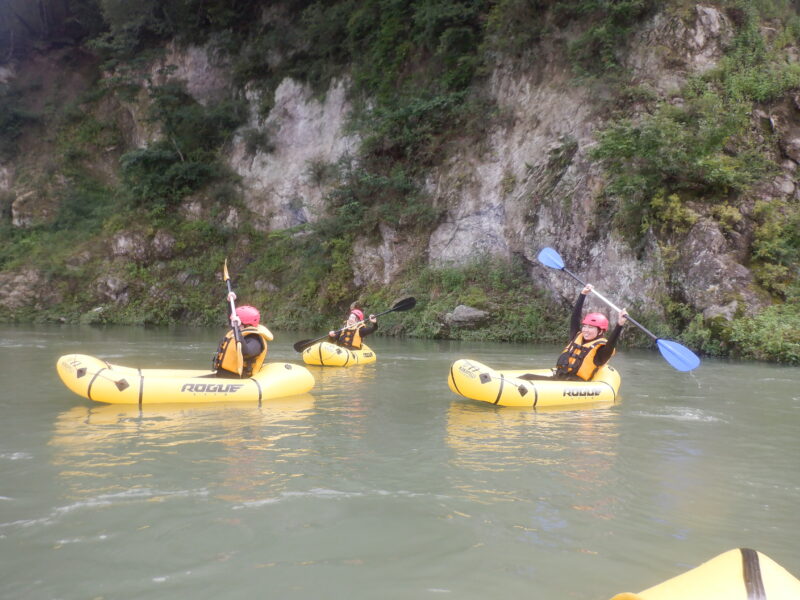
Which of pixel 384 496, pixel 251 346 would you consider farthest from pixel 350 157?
pixel 384 496

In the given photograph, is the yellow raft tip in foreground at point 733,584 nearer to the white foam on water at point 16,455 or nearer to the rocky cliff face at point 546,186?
the white foam on water at point 16,455

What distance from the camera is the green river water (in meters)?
2.56

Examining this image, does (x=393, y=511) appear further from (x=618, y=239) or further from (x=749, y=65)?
(x=749, y=65)

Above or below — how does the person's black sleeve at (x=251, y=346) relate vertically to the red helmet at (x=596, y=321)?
below

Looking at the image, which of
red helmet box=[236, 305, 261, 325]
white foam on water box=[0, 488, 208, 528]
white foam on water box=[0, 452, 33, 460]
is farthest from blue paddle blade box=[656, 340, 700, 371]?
white foam on water box=[0, 452, 33, 460]

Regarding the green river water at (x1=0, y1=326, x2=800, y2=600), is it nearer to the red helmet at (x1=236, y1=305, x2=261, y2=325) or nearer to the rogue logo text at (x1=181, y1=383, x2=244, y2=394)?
the rogue logo text at (x1=181, y1=383, x2=244, y2=394)

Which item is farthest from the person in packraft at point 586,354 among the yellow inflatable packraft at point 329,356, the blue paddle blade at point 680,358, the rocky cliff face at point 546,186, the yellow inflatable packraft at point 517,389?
the rocky cliff face at point 546,186

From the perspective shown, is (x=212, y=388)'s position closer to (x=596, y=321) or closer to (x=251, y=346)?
(x=251, y=346)

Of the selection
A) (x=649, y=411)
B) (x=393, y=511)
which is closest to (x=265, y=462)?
(x=393, y=511)

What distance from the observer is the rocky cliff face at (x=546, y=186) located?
11023 mm

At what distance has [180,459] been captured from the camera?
13.5 feet

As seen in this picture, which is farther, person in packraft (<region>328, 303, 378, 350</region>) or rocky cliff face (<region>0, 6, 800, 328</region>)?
rocky cliff face (<region>0, 6, 800, 328</region>)

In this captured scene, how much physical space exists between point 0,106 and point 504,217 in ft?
72.5

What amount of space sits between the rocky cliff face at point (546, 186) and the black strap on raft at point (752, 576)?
9.16 meters
